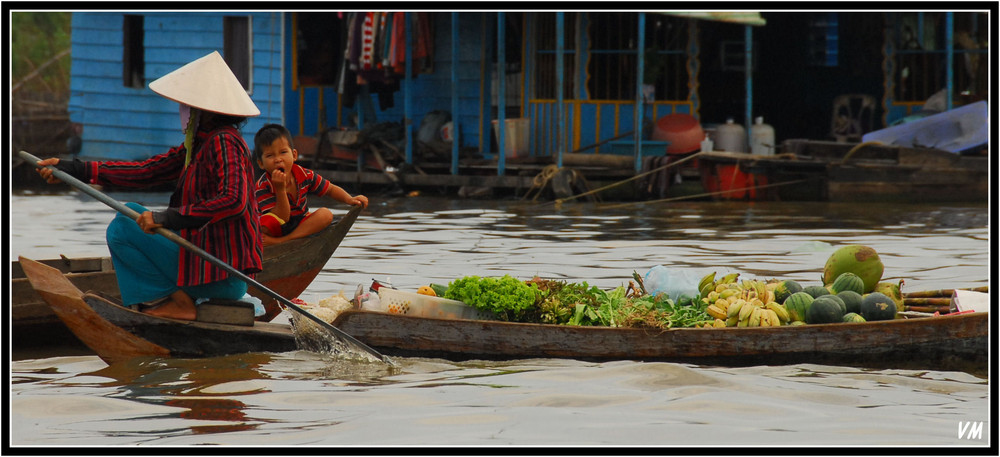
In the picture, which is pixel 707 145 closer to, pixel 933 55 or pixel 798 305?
pixel 933 55

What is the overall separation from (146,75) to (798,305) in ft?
46.6

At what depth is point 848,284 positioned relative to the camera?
602cm

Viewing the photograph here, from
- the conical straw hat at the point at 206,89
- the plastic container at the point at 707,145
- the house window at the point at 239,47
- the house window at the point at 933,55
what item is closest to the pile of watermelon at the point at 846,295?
the conical straw hat at the point at 206,89

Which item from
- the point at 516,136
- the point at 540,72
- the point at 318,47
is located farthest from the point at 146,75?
the point at 540,72

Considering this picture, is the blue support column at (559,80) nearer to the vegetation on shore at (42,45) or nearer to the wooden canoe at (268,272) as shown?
the wooden canoe at (268,272)

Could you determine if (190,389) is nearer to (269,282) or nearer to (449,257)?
(269,282)

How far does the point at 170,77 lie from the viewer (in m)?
5.39

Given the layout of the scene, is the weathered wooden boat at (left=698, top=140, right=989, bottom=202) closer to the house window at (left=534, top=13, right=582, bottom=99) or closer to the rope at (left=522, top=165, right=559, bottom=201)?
the rope at (left=522, top=165, right=559, bottom=201)

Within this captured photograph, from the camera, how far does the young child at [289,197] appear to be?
635 centimetres

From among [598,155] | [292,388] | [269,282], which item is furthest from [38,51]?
[292,388]

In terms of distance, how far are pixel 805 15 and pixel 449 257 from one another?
30.1 ft

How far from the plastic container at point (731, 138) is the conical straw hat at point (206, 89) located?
35.4 ft

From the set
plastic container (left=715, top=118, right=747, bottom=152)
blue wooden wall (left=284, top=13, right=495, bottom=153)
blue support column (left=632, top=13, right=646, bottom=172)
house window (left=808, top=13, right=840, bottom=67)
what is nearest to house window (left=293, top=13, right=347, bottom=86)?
blue wooden wall (left=284, top=13, right=495, bottom=153)

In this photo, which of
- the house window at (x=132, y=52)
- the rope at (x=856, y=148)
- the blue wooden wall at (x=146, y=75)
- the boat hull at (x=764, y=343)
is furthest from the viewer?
the house window at (x=132, y=52)
